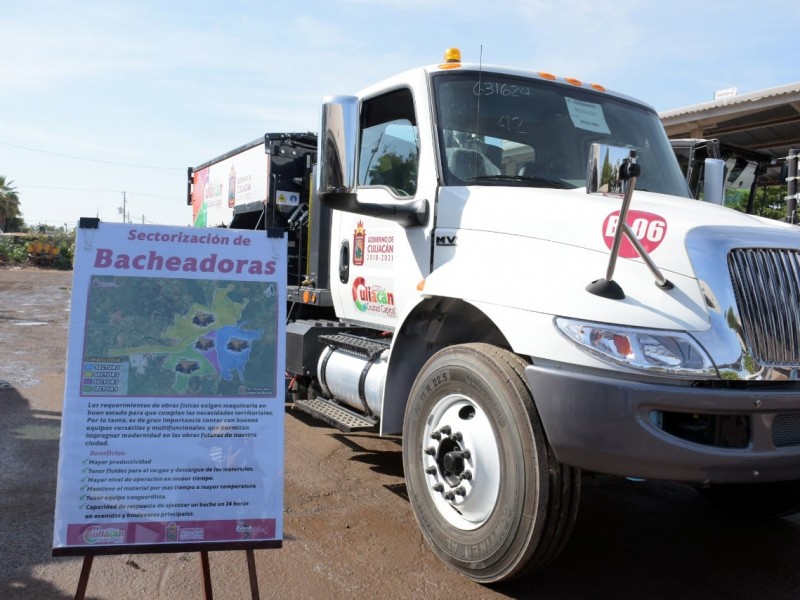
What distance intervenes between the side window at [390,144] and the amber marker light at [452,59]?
0.97 feet

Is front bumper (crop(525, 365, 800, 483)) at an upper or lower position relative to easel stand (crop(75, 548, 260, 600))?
upper

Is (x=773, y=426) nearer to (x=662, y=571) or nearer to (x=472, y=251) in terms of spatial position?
(x=662, y=571)

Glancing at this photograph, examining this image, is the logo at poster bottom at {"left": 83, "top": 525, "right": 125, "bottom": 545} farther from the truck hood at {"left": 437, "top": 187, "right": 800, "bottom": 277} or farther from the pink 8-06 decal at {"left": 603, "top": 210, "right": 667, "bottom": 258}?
the pink 8-06 decal at {"left": 603, "top": 210, "right": 667, "bottom": 258}

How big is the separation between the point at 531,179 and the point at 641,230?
1.03 metres

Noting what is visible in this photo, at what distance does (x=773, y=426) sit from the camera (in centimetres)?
295

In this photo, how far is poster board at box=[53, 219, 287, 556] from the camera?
2.77 m

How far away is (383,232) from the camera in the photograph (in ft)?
15.7

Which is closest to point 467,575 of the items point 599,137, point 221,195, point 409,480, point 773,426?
point 409,480

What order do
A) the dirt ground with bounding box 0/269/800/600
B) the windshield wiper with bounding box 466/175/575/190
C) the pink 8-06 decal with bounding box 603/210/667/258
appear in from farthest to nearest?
the windshield wiper with bounding box 466/175/575/190, the dirt ground with bounding box 0/269/800/600, the pink 8-06 decal with bounding box 603/210/667/258

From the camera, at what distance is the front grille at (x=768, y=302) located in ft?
9.75

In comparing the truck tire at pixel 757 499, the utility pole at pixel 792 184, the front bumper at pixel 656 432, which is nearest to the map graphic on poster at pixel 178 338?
the front bumper at pixel 656 432

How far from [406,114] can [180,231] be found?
2.04 meters

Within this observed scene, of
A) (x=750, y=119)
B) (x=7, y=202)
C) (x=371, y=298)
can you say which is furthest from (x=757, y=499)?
(x=7, y=202)

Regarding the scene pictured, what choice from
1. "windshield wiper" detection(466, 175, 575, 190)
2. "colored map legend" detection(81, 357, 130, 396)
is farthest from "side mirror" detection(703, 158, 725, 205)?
"colored map legend" detection(81, 357, 130, 396)
